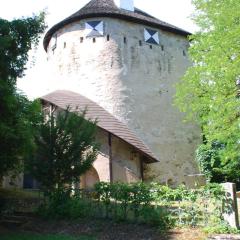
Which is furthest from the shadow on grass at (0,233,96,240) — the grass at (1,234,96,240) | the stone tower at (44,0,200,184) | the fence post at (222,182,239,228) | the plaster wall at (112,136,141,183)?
the stone tower at (44,0,200,184)

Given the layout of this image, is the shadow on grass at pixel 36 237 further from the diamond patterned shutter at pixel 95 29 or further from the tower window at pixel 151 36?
the tower window at pixel 151 36

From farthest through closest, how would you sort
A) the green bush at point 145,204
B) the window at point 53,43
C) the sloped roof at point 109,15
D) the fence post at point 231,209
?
the window at point 53,43, the sloped roof at point 109,15, the green bush at point 145,204, the fence post at point 231,209

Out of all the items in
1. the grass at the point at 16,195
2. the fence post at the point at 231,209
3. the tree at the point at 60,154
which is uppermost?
the tree at the point at 60,154

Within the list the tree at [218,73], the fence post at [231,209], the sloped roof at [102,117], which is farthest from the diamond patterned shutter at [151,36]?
the fence post at [231,209]

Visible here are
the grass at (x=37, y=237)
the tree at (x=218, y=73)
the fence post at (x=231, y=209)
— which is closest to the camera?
the grass at (x=37, y=237)

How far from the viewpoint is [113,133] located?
61.8ft

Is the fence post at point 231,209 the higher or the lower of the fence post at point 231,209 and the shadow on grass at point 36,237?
the higher

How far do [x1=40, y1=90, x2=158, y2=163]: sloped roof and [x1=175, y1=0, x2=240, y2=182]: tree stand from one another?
5.91 metres

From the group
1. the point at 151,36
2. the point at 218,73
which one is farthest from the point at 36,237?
the point at 151,36

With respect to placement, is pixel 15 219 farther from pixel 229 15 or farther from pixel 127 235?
pixel 229 15

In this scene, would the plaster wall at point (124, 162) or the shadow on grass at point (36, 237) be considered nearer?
the shadow on grass at point (36, 237)

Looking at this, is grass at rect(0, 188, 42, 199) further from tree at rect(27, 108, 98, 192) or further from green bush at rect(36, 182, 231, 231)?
green bush at rect(36, 182, 231, 231)

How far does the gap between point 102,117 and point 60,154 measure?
7.23 meters

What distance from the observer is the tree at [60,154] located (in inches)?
504
